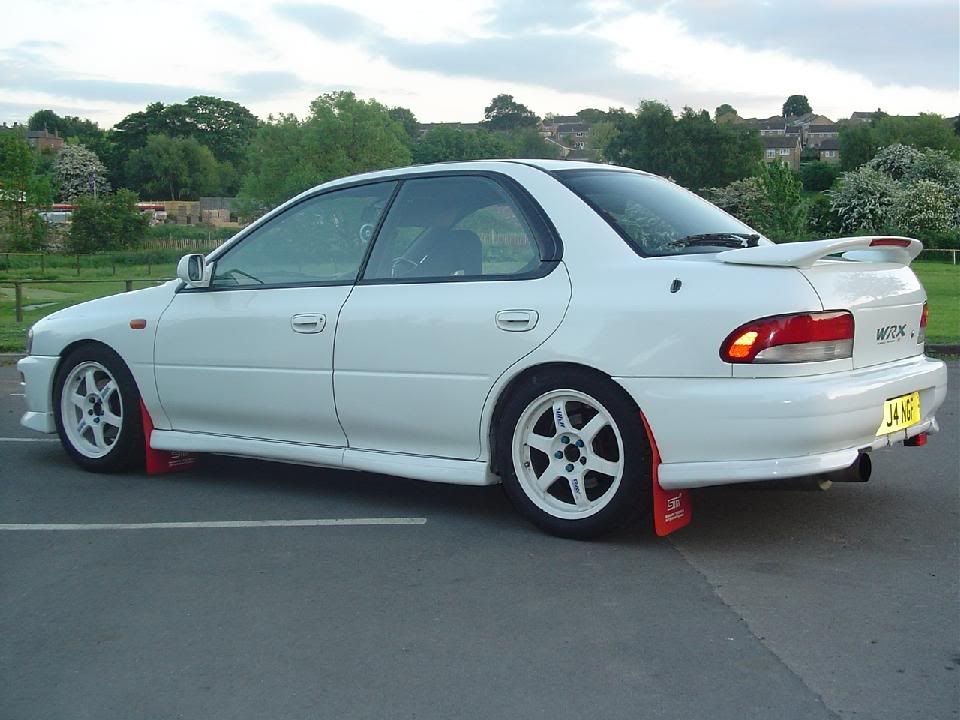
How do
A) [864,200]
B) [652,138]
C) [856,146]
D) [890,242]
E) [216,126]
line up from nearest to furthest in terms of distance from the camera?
A: 1. [890,242]
2. [864,200]
3. [856,146]
4. [652,138]
5. [216,126]

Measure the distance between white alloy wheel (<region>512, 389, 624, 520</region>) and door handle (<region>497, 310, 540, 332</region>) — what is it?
31 cm

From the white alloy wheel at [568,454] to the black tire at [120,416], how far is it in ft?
8.40

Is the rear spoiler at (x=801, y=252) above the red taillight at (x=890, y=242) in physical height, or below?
below

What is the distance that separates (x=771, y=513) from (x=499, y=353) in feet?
5.05

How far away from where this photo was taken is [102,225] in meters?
70.6

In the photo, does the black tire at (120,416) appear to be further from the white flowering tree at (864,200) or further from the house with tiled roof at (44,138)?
the house with tiled roof at (44,138)

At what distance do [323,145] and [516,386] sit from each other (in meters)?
102

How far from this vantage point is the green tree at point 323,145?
102062 mm

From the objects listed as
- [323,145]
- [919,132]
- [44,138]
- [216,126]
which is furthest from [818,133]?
[44,138]

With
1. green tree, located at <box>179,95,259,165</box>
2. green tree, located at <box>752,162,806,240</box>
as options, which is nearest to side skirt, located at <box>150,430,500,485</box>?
green tree, located at <box>752,162,806,240</box>

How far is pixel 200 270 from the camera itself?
21.0 ft

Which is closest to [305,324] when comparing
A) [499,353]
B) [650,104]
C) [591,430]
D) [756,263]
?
[499,353]

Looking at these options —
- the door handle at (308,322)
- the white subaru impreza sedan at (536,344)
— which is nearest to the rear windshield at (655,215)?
the white subaru impreza sedan at (536,344)

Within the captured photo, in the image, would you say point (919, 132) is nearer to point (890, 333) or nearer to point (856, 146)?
point (856, 146)
